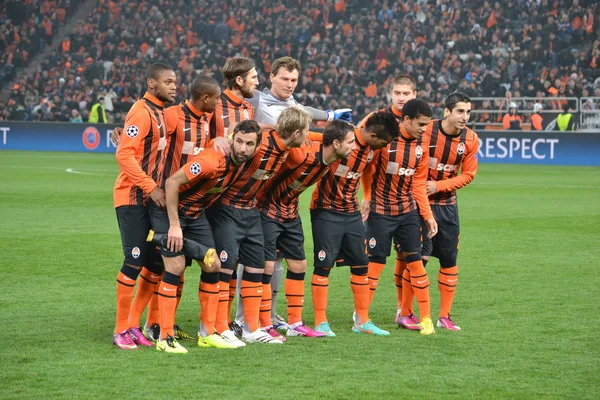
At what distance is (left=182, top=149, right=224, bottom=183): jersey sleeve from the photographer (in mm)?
6160

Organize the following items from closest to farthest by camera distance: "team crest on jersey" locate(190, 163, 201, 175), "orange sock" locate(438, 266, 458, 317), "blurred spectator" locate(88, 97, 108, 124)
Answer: "team crest on jersey" locate(190, 163, 201, 175)
"orange sock" locate(438, 266, 458, 317)
"blurred spectator" locate(88, 97, 108, 124)

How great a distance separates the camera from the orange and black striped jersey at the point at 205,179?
618 centimetres

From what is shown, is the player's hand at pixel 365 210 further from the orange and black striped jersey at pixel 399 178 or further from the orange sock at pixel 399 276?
the orange sock at pixel 399 276

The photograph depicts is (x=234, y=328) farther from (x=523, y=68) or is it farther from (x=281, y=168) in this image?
(x=523, y=68)

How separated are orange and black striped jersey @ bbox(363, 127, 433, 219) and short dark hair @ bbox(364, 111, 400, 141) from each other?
1.55ft

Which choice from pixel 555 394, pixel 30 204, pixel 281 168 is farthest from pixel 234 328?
pixel 30 204

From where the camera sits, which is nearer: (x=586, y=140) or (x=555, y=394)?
(x=555, y=394)

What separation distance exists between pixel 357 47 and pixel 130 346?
28.9m

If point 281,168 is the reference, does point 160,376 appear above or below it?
below

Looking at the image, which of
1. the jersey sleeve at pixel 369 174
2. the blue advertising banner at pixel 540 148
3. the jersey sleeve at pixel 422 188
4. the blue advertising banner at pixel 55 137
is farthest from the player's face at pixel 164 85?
the blue advertising banner at pixel 55 137

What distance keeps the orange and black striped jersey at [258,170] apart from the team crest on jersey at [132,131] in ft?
2.53

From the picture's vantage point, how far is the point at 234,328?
718 cm

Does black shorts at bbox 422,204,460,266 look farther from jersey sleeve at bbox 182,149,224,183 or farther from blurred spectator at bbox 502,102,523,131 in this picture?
blurred spectator at bbox 502,102,523,131

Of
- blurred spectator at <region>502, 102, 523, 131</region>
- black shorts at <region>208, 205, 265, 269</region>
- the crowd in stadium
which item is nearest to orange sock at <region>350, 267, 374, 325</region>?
black shorts at <region>208, 205, 265, 269</region>
